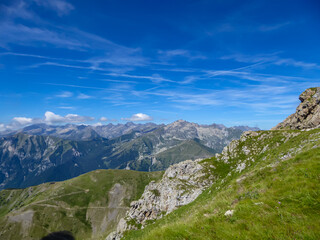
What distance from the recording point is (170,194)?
11362 centimetres

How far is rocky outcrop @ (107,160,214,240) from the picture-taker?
10419 cm

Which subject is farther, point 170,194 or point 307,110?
point 307,110

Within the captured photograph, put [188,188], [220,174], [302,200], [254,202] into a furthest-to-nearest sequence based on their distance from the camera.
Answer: [188,188] → [220,174] → [254,202] → [302,200]

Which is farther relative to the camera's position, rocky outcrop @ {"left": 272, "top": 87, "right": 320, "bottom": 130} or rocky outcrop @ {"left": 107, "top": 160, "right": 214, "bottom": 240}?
rocky outcrop @ {"left": 272, "top": 87, "right": 320, "bottom": 130}

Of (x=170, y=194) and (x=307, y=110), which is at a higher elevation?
(x=307, y=110)

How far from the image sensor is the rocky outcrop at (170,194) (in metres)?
104

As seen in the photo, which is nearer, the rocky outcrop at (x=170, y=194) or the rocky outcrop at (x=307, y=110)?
the rocky outcrop at (x=170, y=194)

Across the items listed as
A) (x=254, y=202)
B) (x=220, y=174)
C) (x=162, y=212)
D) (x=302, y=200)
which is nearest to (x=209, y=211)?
(x=254, y=202)

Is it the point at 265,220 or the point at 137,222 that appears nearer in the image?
the point at 265,220

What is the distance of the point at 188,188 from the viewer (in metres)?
108

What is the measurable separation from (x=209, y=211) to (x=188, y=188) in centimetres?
10750

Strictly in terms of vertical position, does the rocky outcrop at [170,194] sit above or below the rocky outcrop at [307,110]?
below

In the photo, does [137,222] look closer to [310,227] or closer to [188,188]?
[188,188]

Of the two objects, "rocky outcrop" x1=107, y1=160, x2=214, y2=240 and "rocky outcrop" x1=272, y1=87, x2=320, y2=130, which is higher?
"rocky outcrop" x1=272, y1=87, x2=320, y2=130
